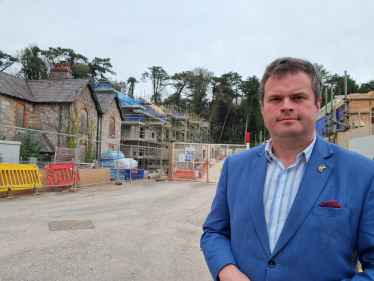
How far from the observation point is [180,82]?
57.8 meters

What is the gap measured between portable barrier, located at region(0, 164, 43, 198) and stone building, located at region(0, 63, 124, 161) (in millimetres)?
10897

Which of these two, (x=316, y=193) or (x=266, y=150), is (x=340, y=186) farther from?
(x=266, y=150)

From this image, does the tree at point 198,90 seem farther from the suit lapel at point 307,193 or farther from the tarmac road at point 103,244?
the suit lapel at point 307,193

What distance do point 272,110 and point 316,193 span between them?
0.53 m

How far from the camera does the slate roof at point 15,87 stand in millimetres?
21655

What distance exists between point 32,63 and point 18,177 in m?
40.0

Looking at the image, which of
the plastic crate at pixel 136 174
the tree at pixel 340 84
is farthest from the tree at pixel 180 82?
the plastic crate at pixel 136 174

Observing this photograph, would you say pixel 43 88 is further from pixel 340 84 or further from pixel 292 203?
→ pixel 340 84

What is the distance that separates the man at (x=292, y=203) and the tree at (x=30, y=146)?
19.8 meters

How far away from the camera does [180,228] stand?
671cm

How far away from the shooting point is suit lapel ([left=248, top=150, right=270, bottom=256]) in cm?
167

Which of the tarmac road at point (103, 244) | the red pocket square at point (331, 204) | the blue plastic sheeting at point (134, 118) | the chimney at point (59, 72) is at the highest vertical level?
the chimney at point (59, 72)

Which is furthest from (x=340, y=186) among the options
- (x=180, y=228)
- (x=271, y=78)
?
(x=180, y=228)

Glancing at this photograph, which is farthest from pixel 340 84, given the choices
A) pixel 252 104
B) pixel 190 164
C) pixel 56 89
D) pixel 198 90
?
pixel 56 89
